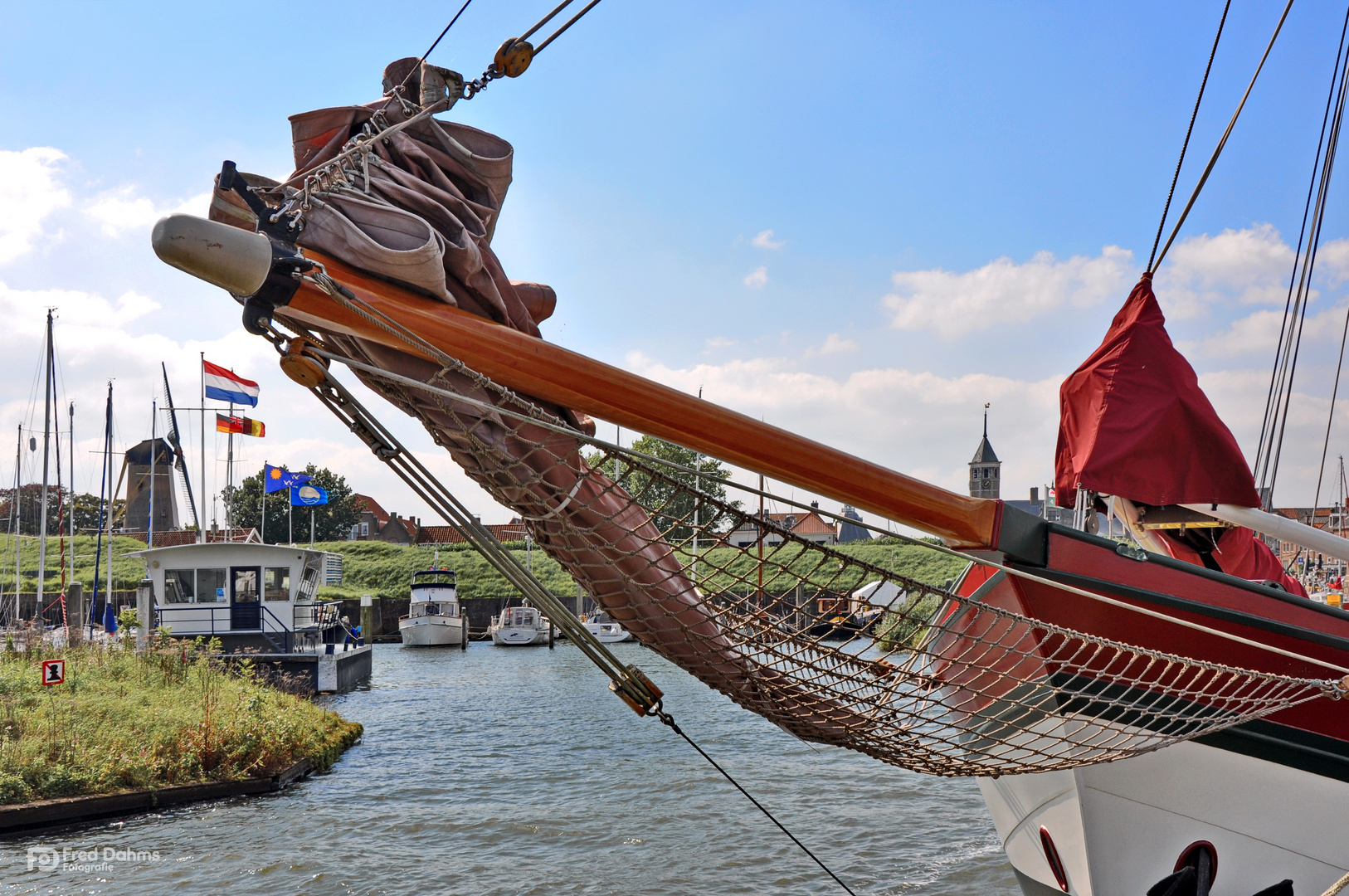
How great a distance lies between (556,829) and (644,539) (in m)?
8.30

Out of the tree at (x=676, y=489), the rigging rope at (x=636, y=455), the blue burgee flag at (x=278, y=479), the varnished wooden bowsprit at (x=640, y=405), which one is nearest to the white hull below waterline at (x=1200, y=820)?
the rigging rope at (x=636, y=455)

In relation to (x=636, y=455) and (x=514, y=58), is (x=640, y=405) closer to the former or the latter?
(x=636, y=455)

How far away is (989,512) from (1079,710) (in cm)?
98

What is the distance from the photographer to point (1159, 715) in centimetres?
363

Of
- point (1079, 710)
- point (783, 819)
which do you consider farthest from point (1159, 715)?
point (783, 819)

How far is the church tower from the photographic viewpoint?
266 feet

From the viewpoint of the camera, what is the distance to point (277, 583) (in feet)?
64.7

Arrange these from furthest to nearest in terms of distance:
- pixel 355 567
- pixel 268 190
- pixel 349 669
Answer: pixel 355 567 < pixel 349 669 < pixel 268 190

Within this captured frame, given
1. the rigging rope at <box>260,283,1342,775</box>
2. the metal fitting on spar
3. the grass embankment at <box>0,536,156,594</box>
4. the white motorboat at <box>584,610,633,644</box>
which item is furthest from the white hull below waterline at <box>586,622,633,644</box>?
the metal fitting on spar

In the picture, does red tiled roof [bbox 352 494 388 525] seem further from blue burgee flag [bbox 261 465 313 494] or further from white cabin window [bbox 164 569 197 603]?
white cabin window [bbox 164 569 197 603]

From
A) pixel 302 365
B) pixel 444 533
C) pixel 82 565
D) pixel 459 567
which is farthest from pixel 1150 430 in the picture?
pixel 444 533

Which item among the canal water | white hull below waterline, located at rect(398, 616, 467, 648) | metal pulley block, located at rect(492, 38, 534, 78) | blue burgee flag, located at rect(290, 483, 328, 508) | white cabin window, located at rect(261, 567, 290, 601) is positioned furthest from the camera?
white hull below waterline, located at rect(398, 616, 467, 648)

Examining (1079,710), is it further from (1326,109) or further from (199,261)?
(1326,109)

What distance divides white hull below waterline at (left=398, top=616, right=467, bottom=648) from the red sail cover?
32028 millimetres
